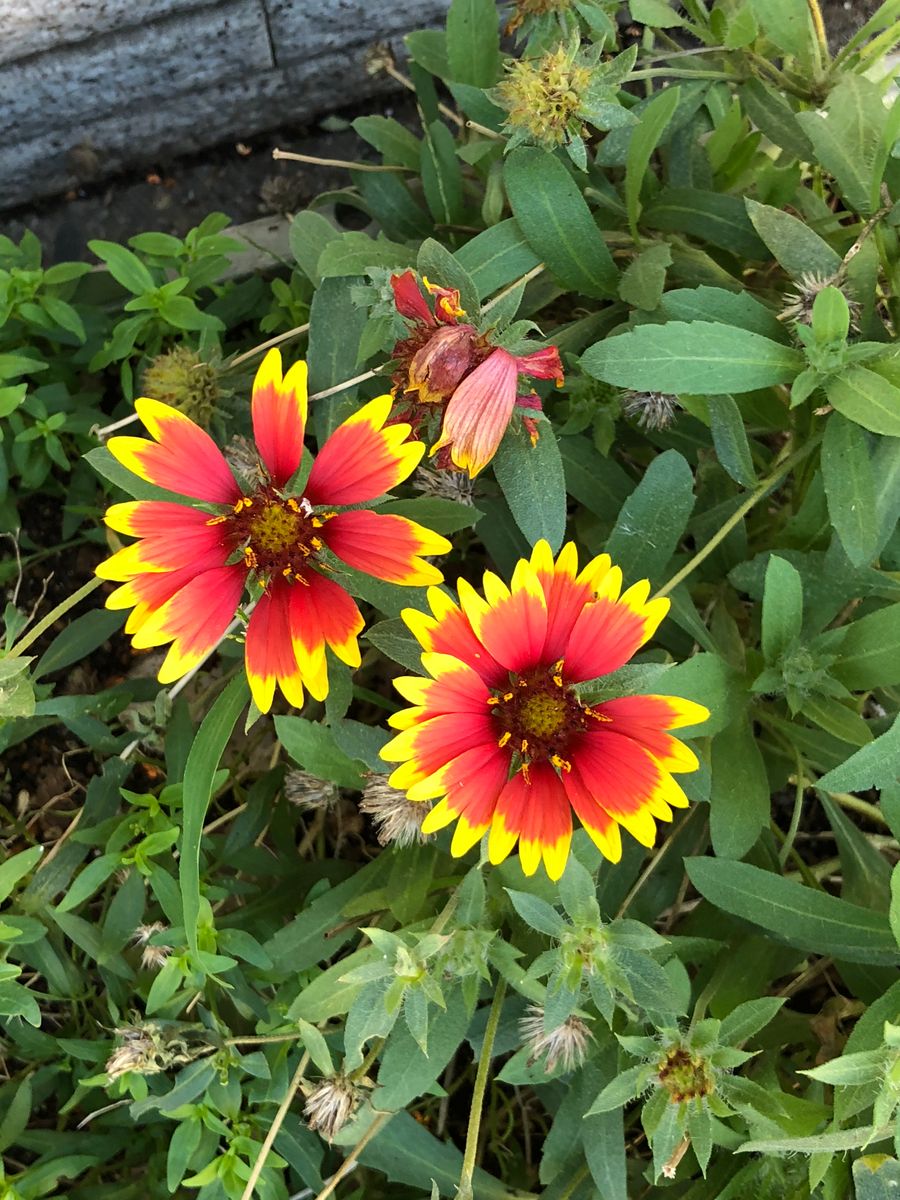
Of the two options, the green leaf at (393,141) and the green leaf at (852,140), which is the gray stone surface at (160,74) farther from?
the green leaf at (852,140)

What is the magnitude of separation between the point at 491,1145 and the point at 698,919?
0.49 metres

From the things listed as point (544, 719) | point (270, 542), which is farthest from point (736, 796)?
point (270, 542)

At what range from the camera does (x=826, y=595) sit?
1.20 metres

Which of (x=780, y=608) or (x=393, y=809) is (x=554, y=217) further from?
(x=393, y=809)

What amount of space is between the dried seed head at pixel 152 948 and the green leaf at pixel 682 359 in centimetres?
86

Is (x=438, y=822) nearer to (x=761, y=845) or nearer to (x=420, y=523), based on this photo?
(x=420, y=523)

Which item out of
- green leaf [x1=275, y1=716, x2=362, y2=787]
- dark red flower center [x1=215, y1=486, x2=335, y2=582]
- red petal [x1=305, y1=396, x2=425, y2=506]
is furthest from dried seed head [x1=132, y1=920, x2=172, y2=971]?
red petal [x1=305, y1=396, x2=425, y2=506]

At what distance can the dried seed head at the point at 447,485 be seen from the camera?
1271 mm

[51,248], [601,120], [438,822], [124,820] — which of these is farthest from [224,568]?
[51,248]

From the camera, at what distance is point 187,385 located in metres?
1.37

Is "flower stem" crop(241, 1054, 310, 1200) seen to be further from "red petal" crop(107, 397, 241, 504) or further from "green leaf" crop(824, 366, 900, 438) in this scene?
"green leaf" crop(824, 366, 900, 438)

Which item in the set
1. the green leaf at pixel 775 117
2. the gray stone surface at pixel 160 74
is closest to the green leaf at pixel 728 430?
the green leaf at pixel 775 117

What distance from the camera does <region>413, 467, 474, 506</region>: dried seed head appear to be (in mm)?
1271

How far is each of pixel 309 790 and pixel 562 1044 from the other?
1.56ft
